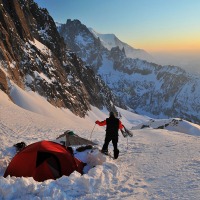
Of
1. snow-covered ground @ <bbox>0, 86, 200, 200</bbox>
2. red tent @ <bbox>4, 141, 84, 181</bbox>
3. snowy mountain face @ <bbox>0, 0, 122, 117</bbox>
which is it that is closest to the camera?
snow-covered ground @ <bbox>0, 86, 200, 200</bbox>

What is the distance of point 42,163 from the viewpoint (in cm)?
1002

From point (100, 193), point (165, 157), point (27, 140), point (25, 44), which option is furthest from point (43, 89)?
point (100, 193)

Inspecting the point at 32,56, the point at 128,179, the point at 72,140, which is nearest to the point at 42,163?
the point at 128,179

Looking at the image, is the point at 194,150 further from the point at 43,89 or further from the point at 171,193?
the point at 43,89

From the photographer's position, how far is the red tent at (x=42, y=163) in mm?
9914

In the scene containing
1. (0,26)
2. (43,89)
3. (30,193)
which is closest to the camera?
(30,193)

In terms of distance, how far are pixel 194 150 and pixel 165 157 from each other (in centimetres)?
296

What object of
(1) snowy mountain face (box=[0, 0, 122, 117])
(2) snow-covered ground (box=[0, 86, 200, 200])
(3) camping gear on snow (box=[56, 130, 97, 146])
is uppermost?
(1) snowy mountain face (box=[0, 0, 122, 117])

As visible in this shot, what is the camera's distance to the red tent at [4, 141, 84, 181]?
32.5 feet

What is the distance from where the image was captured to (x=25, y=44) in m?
72.8

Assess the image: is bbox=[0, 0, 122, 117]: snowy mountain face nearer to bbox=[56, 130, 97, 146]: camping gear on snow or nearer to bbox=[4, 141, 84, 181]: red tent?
bbox=[56, 130, 97, 146]: camping gear on snow

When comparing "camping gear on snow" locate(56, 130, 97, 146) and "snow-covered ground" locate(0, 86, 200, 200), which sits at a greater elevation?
"camping gear on snow" locate(56, 130, 97, 146)

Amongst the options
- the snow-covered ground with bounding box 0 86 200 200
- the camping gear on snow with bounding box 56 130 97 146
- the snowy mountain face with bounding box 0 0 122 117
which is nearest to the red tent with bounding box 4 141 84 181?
the snow-covered ground with bounding box 0 86 200 200

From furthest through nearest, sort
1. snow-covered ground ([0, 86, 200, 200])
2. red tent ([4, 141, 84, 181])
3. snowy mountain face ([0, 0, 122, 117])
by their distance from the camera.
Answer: snowy mountain face ([0, 0, 122, 117])
red tent ([4, 141, 84, 181])
snow-covered ground ([0, 86, 200, 200])
